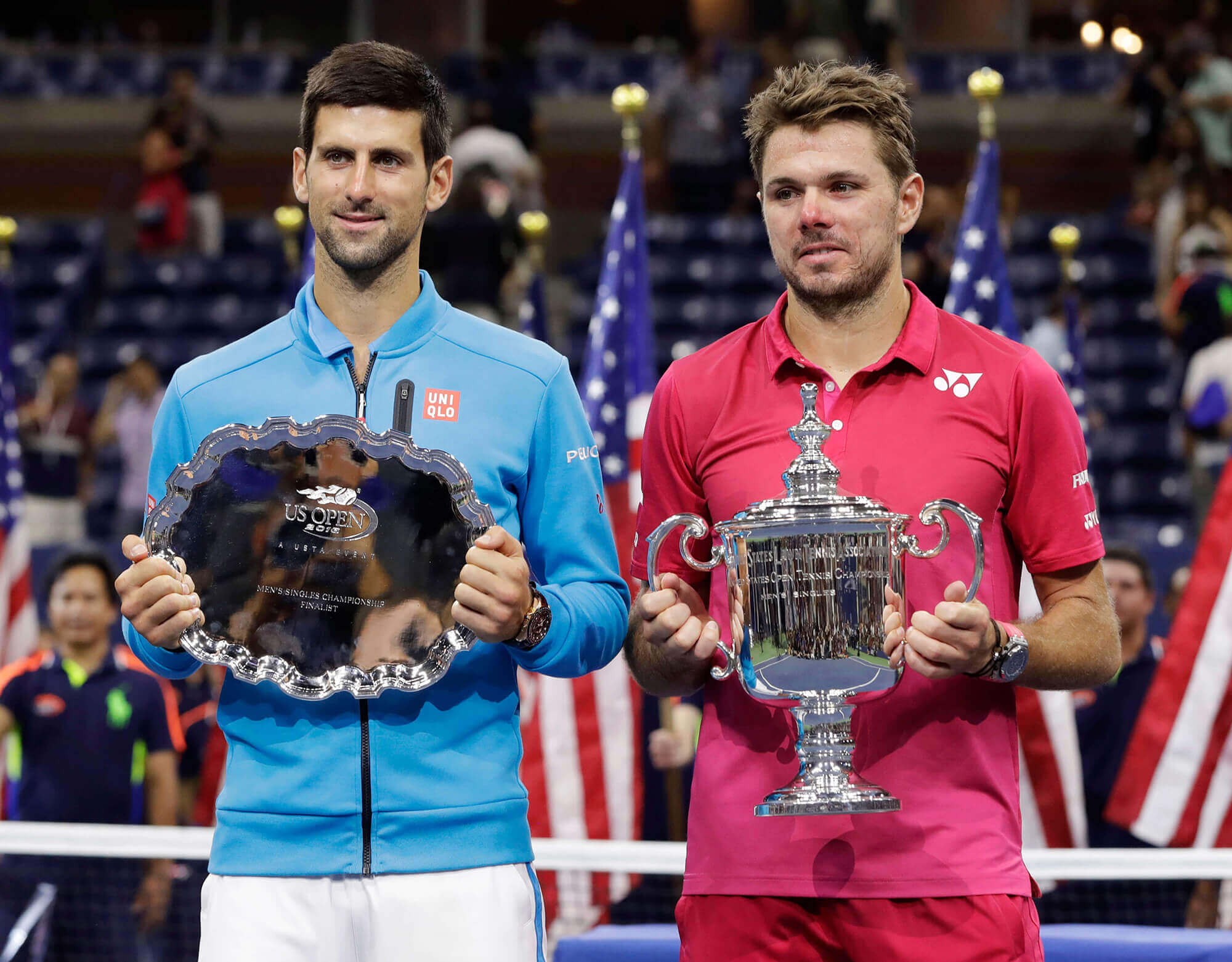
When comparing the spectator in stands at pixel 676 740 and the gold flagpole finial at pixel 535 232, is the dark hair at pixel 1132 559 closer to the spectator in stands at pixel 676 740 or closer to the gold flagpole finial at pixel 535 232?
the spectator in stands at pixel 676 740

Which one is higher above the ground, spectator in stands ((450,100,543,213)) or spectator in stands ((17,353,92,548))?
spectator in stands ((450,100,543,213))

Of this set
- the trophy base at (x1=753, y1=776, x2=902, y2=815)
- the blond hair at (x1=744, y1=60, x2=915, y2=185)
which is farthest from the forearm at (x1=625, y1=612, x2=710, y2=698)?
the blond hair at (x1=744, y1=60, x2=915, y2=185)

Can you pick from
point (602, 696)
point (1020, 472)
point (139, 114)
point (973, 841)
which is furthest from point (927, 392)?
point (139, 114)

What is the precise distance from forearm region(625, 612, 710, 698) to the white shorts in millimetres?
436

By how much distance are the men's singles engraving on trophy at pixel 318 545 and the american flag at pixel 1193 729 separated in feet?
10.7

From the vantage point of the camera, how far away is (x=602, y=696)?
589cm

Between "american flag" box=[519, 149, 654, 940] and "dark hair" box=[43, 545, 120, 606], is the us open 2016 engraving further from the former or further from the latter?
"dark hair" box=[43, 545, 120, 606]

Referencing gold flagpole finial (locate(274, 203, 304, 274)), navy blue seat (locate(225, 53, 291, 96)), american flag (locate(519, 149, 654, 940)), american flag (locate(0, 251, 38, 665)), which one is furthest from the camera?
navy blue seat (locate(225, 53, 291, 96))

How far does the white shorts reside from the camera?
8.08 ft

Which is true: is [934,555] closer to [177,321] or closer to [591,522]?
[591,522]

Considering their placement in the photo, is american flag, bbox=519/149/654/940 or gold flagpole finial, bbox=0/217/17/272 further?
gold flagpole finial, bbox=0/217/17/272

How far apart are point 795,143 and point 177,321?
40.0ft

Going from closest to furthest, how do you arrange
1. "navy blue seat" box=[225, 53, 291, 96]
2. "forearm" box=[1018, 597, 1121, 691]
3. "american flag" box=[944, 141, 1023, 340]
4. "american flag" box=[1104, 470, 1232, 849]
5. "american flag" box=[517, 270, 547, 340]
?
"forearm" box=[1018, 597, 1121, 691]
"american flag" box=[1104, 470, 1232, 849]
"american flag" box=[944, 141, 1023, 340]
"american flag" box=[517, 270, 547, 340]
"navy blue seat" box=[225, 53, 291, 96]

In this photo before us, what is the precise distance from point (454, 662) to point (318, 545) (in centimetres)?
29
